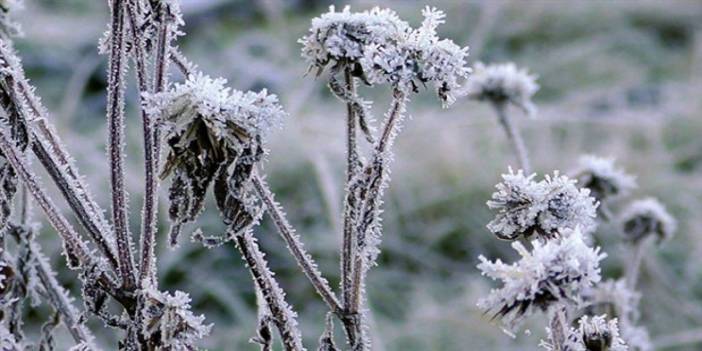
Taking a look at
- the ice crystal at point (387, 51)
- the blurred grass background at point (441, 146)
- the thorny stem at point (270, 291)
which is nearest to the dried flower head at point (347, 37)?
the ice crystal at point (387, 51)

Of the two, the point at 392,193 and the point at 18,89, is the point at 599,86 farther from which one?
the point at 18,89

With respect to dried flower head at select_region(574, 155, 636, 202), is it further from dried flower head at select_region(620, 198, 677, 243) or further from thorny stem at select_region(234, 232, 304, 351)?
thorny stem at select_region(234, 232, 304, 351)

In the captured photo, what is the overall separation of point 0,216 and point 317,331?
1344 mm

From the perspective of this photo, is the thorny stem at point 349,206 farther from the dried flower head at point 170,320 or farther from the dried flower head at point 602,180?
the dried flower head at point 602,180

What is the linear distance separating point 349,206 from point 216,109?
12 centimetres

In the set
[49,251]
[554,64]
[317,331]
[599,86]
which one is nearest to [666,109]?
[599,86]

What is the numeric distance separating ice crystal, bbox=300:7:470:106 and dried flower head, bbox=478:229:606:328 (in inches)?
4.3

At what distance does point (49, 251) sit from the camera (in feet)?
6.52

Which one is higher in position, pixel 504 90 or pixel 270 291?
pixel 504 90

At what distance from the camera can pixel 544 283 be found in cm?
40

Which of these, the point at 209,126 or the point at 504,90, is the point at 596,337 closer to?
the point at 209,126

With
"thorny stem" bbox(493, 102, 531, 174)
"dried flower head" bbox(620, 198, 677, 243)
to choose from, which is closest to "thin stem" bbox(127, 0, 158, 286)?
"thorny stem" bbox(493, 102, 531, 174)

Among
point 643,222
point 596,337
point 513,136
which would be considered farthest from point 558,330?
point 643,222

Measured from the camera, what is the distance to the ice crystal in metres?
0.47
